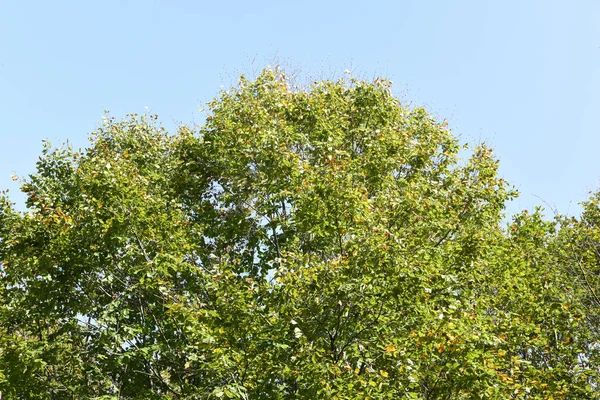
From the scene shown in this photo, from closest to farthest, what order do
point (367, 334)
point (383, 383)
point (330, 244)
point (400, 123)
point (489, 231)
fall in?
point (383, 383) < point (367, 334) < point (330, 244) < point (489, 231) < point (400, 123)

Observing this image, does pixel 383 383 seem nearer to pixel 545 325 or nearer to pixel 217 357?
pixel 217 357

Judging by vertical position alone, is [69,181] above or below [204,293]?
above

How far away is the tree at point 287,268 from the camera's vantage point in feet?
37.0

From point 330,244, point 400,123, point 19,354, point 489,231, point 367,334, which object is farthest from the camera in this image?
point 400,123

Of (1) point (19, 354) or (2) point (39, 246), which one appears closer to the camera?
(1) point (19, 354)

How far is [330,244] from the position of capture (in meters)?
14.9

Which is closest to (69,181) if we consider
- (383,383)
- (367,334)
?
(367,334)

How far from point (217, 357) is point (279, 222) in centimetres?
645

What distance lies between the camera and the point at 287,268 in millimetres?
11461

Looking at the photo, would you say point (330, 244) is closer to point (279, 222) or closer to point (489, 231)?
point (279, 222)

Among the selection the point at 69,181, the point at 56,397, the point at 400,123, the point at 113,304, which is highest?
the point at 400,123

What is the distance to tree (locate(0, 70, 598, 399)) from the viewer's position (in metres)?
11.3

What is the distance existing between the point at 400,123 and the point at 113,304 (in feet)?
39.1

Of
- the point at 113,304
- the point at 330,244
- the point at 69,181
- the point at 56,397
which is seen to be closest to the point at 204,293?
the point at 113,304
